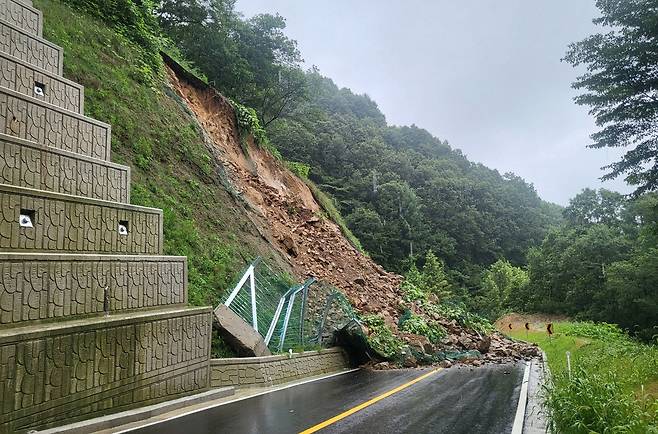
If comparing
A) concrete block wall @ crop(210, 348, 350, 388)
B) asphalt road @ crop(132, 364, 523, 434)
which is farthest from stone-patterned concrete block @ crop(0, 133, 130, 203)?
asphalt road @ crop(132, 364, 523, 434)

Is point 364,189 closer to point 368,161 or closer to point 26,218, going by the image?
point 368,161

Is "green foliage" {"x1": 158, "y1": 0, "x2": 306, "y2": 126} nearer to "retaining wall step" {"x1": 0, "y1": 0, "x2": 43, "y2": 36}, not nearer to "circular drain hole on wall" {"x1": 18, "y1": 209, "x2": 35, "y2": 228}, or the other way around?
"retaining wall step" {"x1": 0, "y1": 0, "x2": 43, "y2": 36}

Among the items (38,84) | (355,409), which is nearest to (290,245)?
(38,84)

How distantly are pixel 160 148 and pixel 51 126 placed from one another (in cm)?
527

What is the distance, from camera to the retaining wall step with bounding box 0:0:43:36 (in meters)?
11.2

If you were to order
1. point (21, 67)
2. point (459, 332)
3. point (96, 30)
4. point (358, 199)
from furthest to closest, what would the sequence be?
point (358, 199), point (459, 332), point (96, 30), point (21, 67)

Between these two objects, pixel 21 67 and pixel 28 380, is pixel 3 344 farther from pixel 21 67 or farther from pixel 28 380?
pixel 21 67

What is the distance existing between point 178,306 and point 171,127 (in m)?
8.67

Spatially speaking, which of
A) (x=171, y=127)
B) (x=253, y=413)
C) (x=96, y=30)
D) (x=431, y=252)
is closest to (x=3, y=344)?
(x=253, y=413)

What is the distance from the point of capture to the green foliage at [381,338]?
16.1m

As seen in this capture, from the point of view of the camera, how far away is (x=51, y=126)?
31.5 feet

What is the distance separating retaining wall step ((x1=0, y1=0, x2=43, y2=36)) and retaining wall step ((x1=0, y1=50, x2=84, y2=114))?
6.03 ft

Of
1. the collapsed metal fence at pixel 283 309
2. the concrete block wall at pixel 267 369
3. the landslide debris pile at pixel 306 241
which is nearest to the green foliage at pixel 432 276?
the landslide debris pile at pixel 306 241

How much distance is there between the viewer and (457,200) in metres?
67.7
